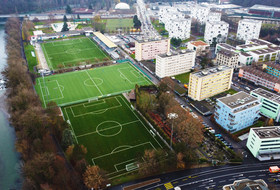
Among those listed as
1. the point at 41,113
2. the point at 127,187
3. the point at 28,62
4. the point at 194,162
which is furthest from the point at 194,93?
the point at 28,62

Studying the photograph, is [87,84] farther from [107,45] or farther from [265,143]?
[265,143]

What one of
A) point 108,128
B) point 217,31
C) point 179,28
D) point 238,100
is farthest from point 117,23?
point 238,100

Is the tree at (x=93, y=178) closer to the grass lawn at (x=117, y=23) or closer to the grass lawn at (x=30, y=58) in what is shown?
the grass lawn at (x=30, y=58)

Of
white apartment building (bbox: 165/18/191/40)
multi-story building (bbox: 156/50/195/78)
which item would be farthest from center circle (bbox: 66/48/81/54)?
white apartment building (bbox: 165/18/191/40)

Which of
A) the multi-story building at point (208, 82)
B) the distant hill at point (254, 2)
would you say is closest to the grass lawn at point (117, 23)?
the multi-story building at point (208, 82)

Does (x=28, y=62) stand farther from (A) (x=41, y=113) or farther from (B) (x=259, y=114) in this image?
(B) (x=259, y=114)

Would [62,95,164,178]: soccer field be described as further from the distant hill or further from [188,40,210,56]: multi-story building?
the distant hill
